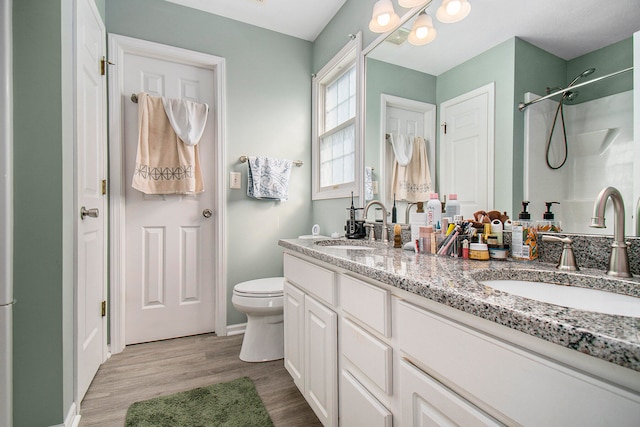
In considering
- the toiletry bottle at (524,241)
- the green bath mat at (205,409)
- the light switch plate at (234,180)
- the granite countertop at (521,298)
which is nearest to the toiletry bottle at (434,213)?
the granite countertop at (521,298)

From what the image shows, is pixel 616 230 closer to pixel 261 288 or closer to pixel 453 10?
pixel 453 10

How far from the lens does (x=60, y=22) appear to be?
4.06 feet

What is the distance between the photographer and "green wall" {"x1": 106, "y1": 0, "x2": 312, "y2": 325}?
2.25 metres

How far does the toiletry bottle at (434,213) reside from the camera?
1269 millimetres

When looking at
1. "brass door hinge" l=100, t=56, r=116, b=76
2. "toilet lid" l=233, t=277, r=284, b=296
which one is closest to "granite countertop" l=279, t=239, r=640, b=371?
"toilet lid" l=233, t=277, r=284, b=296

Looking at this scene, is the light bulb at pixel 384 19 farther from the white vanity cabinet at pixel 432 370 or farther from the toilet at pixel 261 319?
the toilet at pixel 261 319

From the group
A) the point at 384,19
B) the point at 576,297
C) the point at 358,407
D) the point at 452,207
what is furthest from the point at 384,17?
the point at 358,407

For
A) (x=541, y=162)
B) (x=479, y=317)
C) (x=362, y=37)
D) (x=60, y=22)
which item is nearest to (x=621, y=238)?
(x=541, y=162)

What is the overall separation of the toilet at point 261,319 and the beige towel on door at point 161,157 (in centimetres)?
86

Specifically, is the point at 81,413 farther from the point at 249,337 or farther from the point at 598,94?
the point at 598,94

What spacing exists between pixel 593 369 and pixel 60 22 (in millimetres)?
1953

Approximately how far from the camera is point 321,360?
4.00ft

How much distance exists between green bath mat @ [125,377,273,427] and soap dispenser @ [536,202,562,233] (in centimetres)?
136

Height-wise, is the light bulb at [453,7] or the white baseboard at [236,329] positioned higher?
the light bulb at [453,7]
